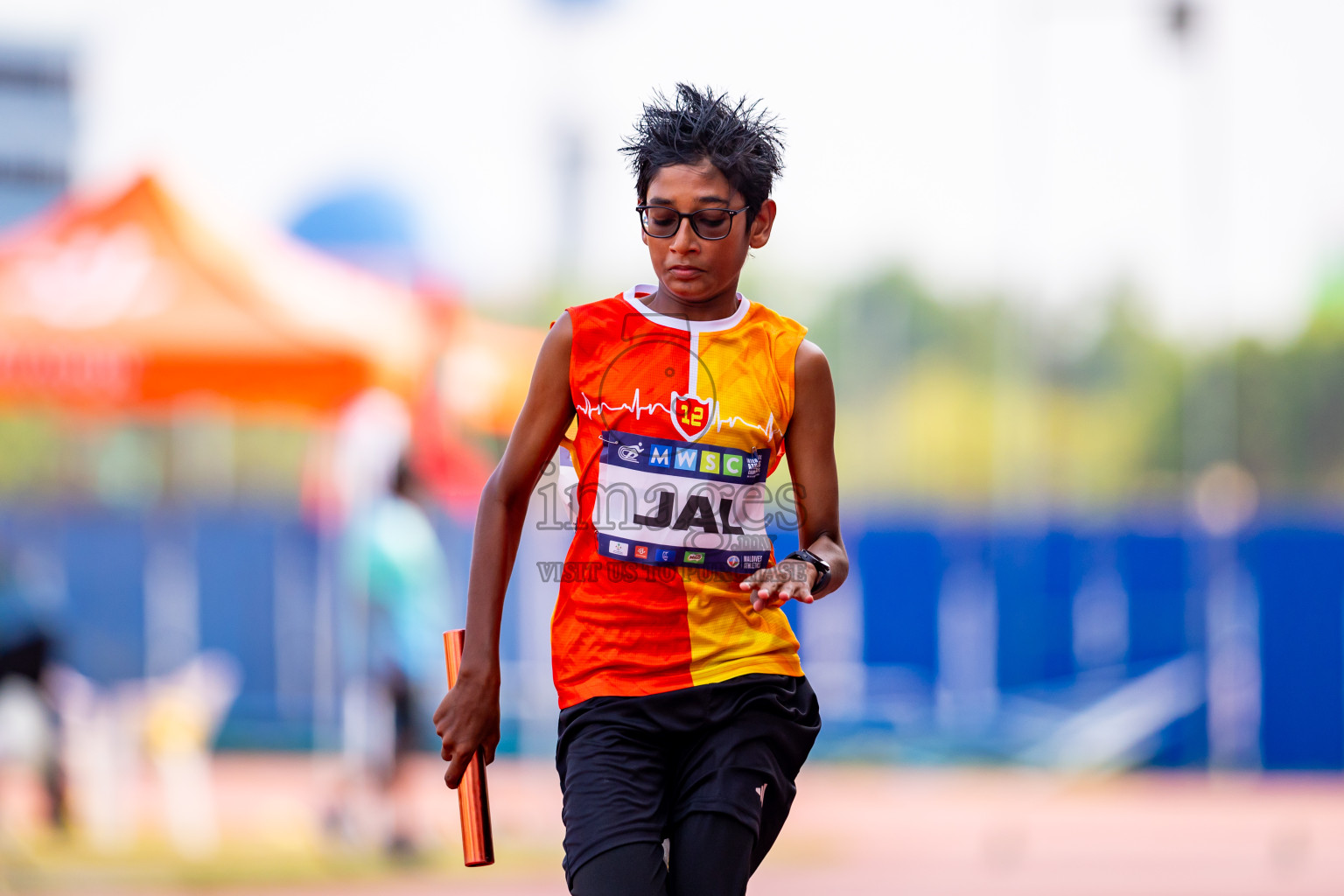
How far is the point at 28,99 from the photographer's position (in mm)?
10633

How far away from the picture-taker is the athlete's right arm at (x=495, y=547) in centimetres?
246

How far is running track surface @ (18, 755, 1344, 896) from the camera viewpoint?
7.81 meters

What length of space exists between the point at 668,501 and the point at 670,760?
0.43 m

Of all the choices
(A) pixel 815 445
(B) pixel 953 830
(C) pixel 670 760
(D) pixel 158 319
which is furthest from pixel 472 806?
(B) pixel 953 830

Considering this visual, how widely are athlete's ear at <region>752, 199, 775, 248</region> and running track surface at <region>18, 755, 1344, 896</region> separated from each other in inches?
210

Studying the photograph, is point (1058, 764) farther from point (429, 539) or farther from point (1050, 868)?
point (429, 539)

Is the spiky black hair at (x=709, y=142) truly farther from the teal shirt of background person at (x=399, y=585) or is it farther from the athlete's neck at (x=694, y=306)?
the teal shirt of background person at (x=399, y=585)

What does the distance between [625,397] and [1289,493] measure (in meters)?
24.4

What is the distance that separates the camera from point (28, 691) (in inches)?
325

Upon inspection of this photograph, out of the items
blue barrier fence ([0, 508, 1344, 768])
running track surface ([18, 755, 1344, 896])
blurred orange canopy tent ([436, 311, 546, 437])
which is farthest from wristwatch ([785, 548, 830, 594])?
blue barrier fence ([0, 508, 1344, 768])

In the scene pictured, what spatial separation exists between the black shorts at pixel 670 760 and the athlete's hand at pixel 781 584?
162 mm

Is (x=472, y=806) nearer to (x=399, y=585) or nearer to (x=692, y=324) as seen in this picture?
(x=692, y=324)

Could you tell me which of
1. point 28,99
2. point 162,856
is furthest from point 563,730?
point 28,99

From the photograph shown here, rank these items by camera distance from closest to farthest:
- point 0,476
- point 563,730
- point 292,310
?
point 563,730
point 292,310
point 0,476
